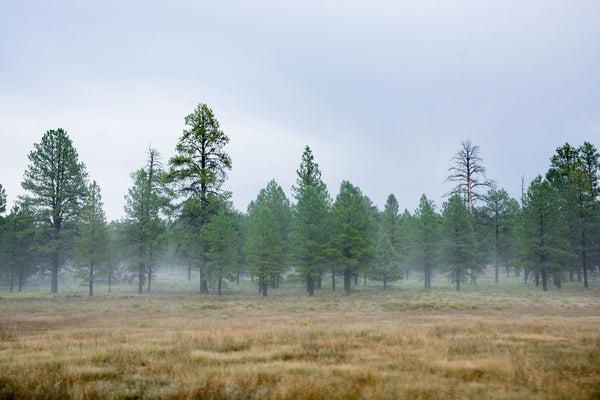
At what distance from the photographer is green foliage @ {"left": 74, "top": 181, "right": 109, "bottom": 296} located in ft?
110

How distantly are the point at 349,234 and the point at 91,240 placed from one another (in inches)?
1061

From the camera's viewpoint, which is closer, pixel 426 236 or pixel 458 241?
pixel 458 241

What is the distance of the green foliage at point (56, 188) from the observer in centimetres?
3400

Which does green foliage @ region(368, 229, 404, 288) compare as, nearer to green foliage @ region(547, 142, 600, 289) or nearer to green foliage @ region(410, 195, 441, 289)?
green foliage @ region(410, 195, 441, 289)

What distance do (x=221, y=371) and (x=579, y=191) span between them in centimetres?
4495

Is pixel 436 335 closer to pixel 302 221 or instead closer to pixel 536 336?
pixel 536 336

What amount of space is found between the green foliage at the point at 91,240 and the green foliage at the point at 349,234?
80.7ft

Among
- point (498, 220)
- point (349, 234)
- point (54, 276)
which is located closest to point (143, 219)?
point (54, 276)

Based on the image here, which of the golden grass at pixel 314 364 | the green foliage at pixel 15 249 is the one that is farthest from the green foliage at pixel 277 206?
the golden grass at pixel 314 364

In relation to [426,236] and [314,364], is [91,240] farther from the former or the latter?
[426,236]

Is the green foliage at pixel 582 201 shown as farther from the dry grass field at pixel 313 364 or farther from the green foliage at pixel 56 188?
the green foliage at pixel 56 188

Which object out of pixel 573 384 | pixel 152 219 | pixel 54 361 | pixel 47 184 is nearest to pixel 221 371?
pixel 54 361

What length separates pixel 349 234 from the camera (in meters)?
33.7

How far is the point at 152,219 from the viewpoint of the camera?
37469 mm
